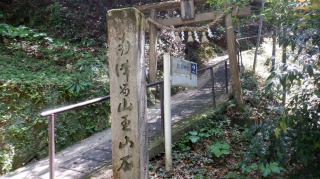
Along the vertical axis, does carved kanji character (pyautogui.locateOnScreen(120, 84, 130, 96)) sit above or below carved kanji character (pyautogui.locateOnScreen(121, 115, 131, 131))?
above

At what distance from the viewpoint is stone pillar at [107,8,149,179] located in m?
2.59

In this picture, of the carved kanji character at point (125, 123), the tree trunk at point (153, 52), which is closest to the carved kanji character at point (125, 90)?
the carved kanji character at point (125, 123)

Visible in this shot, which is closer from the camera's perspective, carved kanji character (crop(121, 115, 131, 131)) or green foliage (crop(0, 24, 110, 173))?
carved kanji character (crop(121, 115, 131, 131))

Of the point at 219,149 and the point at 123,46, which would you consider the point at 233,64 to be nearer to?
the point at 219,149

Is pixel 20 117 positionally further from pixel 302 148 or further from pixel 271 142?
pixel 302 148

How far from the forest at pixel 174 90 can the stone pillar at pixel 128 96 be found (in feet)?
3.82

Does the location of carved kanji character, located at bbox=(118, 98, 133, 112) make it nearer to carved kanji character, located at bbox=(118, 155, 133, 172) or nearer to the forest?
carved kanji character, located at bbox=(118, 155, 133, 172)

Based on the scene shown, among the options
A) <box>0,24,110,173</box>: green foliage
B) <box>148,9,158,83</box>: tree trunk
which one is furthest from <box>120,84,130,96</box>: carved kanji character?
<box>148,9,158,83</box>: tree trunk

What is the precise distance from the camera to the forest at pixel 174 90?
9.94 ft

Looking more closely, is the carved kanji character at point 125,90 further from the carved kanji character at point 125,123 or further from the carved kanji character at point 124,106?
the carved kanji character at point 125,123

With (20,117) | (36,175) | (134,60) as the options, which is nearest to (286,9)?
(134,60)

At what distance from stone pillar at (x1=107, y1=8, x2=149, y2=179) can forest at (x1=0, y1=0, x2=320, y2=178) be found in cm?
117

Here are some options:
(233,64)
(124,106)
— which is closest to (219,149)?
(124,106)

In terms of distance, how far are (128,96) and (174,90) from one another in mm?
5889
